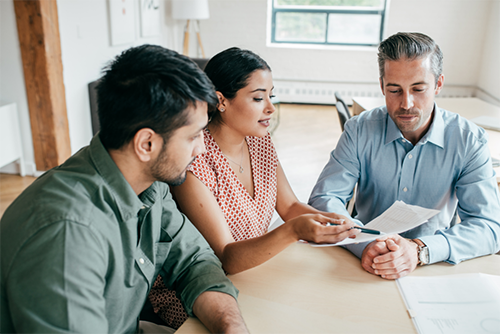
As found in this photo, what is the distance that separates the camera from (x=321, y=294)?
107 centimetres

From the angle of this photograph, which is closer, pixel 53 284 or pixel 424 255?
pixel 53 284

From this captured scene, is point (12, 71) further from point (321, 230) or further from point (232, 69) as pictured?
point (321, 230)

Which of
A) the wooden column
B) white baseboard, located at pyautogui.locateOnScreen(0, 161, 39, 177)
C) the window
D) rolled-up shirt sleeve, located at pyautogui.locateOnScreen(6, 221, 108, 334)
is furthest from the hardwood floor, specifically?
rolled-up shirt sleeve, located at pyautogui.locateOnScreen(6, 221, 108, 334)

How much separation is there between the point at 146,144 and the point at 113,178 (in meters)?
0.10

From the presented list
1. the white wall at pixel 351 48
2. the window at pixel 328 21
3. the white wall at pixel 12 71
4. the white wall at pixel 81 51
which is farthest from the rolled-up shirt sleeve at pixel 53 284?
the window at pixel 328 21

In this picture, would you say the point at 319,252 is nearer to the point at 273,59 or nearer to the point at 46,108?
the point at 46,108

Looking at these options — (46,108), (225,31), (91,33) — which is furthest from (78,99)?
(225,31)

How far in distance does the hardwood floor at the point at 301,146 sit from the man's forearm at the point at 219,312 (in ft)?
7.74

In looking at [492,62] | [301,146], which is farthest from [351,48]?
[301,146]

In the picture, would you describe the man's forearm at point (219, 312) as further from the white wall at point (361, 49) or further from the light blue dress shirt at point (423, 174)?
the white wall at point (361, 49)

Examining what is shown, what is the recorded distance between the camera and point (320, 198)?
152 centimetres

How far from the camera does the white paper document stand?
947mm

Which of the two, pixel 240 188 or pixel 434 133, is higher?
pixel 434 133

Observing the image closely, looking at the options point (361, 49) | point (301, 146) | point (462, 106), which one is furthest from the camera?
point (361, 49)
